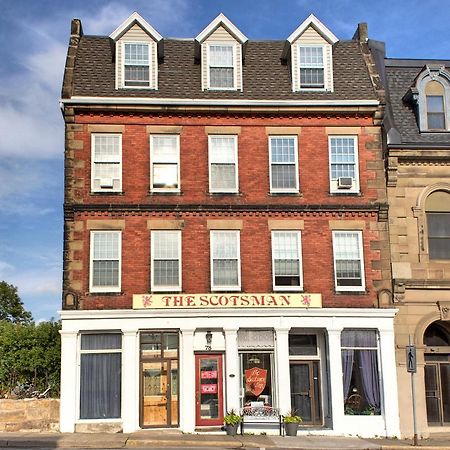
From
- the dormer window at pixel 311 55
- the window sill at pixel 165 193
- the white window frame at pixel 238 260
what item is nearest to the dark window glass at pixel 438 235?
the dormer window at pixel 311 55

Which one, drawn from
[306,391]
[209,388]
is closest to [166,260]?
[209,388]

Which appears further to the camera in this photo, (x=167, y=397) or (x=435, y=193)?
(x=435, y=193)

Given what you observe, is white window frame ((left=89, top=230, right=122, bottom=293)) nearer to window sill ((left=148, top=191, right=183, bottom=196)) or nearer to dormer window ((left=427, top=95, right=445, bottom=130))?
window sill ((left=148, top=191, right=183, bottom=196))

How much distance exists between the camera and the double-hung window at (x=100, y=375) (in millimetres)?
22391

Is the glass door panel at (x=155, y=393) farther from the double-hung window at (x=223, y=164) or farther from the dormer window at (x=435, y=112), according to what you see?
the dormer window at (x=435, y=112)

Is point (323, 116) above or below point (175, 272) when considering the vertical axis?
above

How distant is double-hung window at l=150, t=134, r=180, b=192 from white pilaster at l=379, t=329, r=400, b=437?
8638 mm

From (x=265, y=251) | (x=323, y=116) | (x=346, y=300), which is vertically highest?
(x=323, y=116)

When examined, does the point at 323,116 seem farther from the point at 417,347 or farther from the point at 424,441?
the point at 424,441

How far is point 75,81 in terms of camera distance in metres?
24.4

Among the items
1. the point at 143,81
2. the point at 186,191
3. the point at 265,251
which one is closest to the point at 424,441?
the point at 265,251

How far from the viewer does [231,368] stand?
23000 mm

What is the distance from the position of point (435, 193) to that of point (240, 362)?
9.05 m

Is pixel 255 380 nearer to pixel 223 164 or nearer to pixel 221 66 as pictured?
pixel 223 164
